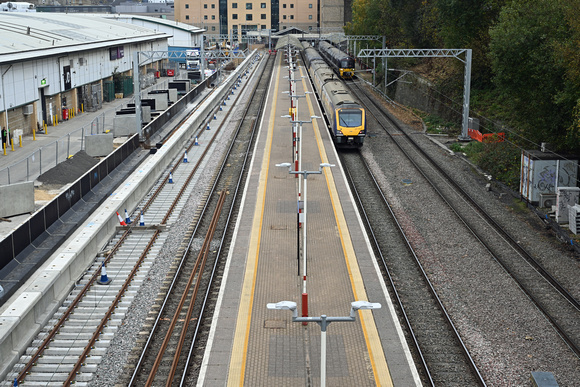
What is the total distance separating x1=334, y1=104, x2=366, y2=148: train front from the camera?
3512 cm

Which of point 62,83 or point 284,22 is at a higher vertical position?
point 284,22

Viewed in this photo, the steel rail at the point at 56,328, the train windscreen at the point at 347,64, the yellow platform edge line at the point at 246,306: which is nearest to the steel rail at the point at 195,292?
the yellow platform edge line at the point at 246,306

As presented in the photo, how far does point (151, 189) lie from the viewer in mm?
28812

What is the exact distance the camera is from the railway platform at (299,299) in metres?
13.4

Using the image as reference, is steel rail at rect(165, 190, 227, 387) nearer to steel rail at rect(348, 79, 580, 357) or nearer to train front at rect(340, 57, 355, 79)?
steel rail at rect(348, 79, 580, 357)

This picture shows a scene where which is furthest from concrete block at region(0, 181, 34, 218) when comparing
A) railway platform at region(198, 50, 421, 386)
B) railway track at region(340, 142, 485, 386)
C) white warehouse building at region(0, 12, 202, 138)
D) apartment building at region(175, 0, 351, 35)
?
apartment building at region(175, 0, 351, 35)

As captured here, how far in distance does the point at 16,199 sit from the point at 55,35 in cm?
3082

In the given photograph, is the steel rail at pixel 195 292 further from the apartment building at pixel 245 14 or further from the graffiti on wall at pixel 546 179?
the apartment building at pixel 245 14

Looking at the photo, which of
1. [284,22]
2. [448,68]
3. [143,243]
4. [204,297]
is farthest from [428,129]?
[284,22]

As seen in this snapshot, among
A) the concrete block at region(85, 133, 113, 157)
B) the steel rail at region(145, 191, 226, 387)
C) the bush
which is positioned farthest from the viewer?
the concrete block at region(85, 133, 113, 157)

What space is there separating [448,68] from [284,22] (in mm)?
99552

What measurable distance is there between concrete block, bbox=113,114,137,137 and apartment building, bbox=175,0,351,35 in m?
105

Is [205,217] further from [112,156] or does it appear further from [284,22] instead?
[284,22]

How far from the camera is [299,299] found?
16812mm
